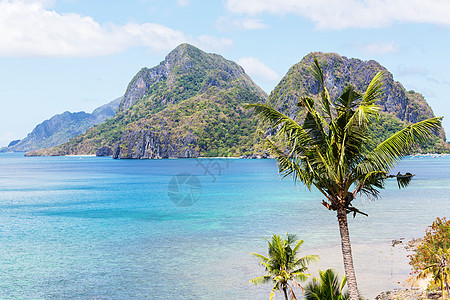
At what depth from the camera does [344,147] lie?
16.9 m

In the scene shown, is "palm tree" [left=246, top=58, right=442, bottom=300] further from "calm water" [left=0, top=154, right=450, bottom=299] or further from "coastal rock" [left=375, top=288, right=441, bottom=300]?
"calm water" [left=0, top=154, right=450, bottom=299]

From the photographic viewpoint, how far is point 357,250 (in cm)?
4453

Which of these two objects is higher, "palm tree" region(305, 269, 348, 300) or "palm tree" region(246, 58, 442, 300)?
"palm tree" region(246, 58, 442, 300)

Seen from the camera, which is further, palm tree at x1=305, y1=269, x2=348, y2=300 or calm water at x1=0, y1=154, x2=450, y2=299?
calm water at x1=0, y1=154, x2=450, y2=299

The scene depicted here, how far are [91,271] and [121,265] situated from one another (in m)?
3.08

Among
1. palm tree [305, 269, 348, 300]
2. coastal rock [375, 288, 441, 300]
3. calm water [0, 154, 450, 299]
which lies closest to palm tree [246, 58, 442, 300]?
palm tree [305, 269, 348, 300]

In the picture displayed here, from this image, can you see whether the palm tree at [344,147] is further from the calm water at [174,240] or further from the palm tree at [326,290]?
the calm water at [174,240]

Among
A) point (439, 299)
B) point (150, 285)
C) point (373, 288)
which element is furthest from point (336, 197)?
point (150, 285)

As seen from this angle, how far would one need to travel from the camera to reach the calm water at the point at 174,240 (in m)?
34.6

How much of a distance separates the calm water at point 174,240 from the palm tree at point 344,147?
17.6 meters

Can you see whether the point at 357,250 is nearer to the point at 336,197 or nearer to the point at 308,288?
the point at 308,288

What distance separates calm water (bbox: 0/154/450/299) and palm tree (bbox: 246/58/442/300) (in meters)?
17.6

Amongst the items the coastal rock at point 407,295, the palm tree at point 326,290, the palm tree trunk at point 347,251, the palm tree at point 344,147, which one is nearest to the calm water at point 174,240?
the coastal rock at point 407,295

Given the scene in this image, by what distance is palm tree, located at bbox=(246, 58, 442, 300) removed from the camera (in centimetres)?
1633
